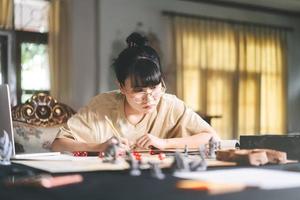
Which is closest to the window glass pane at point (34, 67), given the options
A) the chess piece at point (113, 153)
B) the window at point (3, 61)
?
the window at point (3, 61)

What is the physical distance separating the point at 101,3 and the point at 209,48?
1.59m

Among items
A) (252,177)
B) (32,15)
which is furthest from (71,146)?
(32,15)

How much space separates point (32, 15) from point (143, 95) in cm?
357

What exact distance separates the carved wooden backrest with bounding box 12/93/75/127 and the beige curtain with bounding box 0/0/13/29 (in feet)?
6.61

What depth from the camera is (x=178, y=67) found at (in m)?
5.71

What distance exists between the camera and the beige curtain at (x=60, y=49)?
488cm

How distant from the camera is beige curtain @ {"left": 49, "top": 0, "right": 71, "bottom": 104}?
16.0 ft

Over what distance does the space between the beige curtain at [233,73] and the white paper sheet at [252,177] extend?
473 centimetres

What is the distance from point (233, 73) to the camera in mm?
6270

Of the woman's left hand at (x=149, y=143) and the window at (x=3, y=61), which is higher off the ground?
the window at (x=3, y=61)

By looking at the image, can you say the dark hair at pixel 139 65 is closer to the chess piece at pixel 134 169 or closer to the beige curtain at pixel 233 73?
the chess piece at pixel 134 169

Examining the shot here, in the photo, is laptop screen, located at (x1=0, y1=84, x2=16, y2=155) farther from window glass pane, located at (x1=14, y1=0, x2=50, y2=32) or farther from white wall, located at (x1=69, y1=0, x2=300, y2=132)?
white wall, located at (x1=69, y1=0, x2=300, y2=132)

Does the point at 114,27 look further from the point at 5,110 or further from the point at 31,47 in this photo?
the point at 5,110

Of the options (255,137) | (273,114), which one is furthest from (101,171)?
(273,114)
